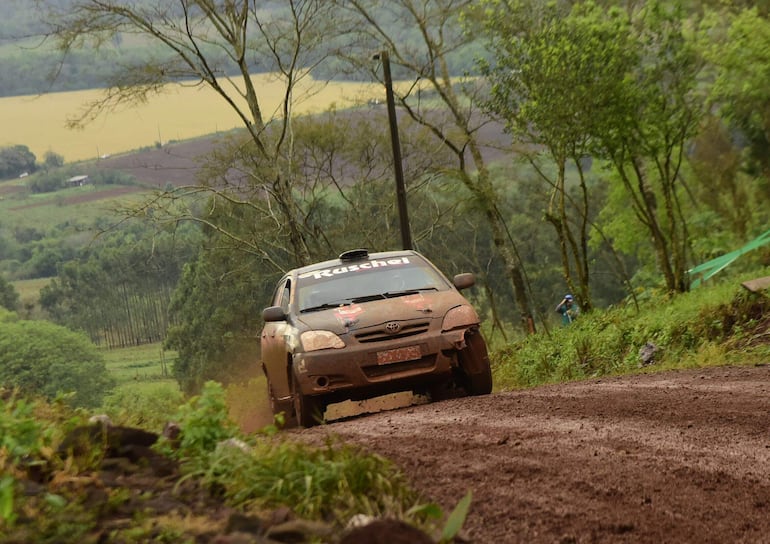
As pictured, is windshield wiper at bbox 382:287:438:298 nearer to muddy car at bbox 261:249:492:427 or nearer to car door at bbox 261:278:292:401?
muddy car at bbox 261:249:492:427

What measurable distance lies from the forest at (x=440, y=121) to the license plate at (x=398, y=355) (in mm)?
13246

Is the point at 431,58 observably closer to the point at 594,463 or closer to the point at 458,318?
the point at 458,318

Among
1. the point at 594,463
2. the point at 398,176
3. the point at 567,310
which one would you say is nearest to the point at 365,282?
the point at 594,463

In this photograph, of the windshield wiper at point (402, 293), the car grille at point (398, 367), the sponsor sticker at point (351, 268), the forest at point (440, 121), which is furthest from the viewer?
the forest at point (440, 121)

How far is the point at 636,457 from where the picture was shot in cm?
633

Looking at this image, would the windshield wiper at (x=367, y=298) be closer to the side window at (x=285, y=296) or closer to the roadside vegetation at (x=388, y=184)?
the side window at (x=285, y=296)

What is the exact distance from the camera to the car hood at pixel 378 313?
1060cm

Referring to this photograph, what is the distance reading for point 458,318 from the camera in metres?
10.9

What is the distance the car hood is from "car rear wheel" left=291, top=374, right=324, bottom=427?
625mm

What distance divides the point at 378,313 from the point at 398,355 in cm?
49

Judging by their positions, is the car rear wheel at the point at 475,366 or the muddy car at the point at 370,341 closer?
the muddy car at the point at 370,341

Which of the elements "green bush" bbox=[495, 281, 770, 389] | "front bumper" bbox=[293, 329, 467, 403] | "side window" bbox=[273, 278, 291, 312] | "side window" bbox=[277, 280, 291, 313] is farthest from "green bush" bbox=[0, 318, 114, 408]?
"front bumper" bbox=[293, 329, 467, 403]

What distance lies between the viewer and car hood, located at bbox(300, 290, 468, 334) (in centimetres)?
1060

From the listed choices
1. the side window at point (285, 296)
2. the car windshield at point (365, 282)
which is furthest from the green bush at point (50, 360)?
the car windshield at point (365, 282)
